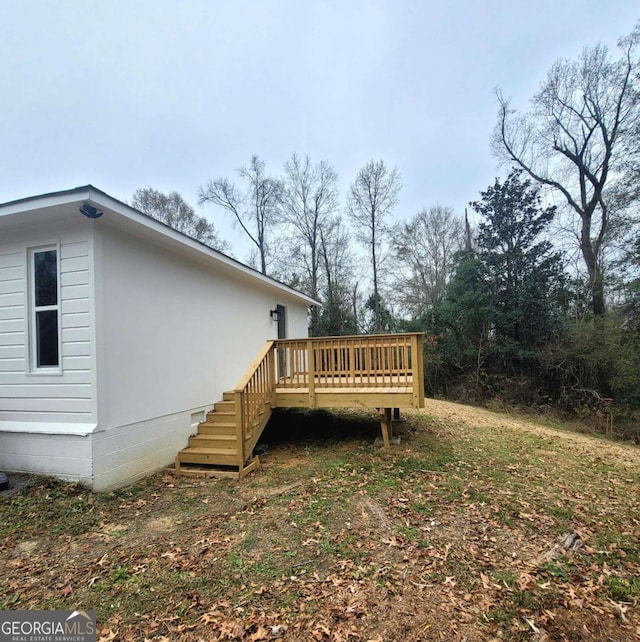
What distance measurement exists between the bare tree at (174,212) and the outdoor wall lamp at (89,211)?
16.4 m

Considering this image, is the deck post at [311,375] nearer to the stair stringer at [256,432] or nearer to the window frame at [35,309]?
the stair stringer at [256,432]

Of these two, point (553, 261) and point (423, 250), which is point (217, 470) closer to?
point (553, 261)

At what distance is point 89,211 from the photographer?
4.12 m

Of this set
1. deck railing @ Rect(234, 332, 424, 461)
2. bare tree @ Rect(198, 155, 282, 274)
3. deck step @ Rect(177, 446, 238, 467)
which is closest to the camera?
deck step @ Rect(177, 446, 238, 467)

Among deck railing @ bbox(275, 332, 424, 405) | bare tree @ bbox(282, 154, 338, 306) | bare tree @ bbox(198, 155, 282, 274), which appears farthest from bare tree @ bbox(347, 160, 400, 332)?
deck railing @ bbox(275, 332, 424, 405)

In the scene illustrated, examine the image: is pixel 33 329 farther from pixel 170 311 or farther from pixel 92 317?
pixel 170 311

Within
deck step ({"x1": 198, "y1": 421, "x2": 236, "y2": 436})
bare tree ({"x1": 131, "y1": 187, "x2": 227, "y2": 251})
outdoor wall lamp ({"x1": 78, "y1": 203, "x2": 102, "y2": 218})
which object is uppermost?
bare tree ({"x1": 131, "y1": 187, "x2": 227, "y2": 251})

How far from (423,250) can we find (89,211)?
1828cm

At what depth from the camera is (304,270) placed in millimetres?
20375

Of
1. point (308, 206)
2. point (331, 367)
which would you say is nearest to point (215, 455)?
point (331, 367)

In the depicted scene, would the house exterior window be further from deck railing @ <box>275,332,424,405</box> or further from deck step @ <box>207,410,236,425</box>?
deck railing @ <box>275,332,424,405</box>

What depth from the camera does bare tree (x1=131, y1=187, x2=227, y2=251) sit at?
2000 cm

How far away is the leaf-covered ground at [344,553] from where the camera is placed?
2195 millimetres

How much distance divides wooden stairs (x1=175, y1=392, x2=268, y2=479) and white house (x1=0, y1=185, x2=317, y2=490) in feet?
0.77
